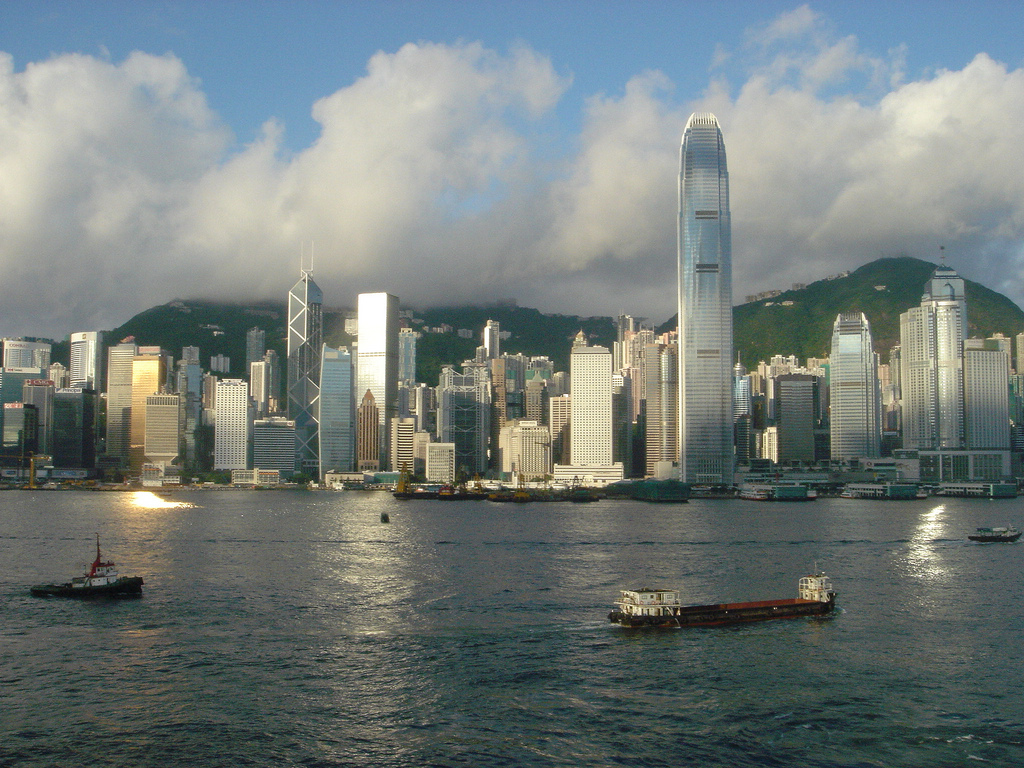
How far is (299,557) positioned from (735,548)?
3825 centimetres

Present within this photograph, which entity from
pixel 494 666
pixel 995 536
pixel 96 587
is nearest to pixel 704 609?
pixel 494 666

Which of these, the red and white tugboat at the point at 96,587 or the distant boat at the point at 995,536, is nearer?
the red and white tugboat at the point at 96,587

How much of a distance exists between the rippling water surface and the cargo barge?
0.98 metres

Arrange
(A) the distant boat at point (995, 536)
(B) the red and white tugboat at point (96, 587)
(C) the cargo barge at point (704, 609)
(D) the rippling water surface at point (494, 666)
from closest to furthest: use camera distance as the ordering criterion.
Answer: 1. (D) the rippling water surface at point (494, 666)
2. (C) the cargo barge at point (704, 609)
3. (B) the red and white tugboat at point (96, 587)
4. (A) the distant boat at point (995, 536)

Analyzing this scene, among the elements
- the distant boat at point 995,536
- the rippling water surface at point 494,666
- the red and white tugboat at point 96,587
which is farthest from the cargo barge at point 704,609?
the distant boat at point 995,536

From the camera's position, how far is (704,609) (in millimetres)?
46781

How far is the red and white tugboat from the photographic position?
5197cm

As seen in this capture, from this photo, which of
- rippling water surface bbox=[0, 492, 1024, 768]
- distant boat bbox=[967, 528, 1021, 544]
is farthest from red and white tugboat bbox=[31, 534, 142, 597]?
distant boat bbox=[967, 528, 1021, 544]

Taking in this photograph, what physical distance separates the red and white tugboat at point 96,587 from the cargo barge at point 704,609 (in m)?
27.2

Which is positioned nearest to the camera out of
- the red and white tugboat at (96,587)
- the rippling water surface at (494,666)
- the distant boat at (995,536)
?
the rippling water surface at (494,666)

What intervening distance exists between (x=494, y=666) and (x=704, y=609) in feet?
45.7

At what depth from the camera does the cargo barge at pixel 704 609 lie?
45375mm

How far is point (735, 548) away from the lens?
83.6 meters

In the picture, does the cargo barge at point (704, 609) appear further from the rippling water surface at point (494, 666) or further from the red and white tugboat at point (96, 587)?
the red and white tugboat at point (96, 587)
